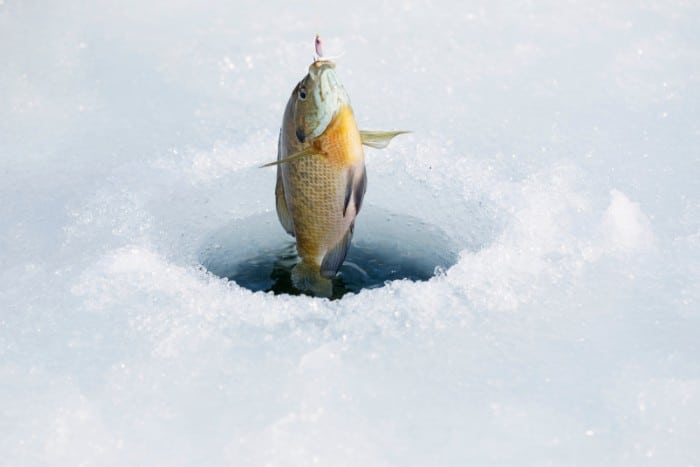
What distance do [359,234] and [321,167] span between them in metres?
0.86

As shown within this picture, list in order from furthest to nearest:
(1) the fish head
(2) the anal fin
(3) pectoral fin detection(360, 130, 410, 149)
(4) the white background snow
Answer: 1. (2) the anal fin
2. (3) pectoral fin detection(360, 130, 410, 149)
3. (1) the fish head
4. (4) the white background snow

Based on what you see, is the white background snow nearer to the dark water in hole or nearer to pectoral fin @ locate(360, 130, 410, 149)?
the dark water in hole

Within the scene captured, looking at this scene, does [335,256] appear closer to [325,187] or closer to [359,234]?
[325,187]

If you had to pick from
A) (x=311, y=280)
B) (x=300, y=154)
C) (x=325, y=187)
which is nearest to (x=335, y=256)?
(x=311, y=280)

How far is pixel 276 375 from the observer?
1.96 metres

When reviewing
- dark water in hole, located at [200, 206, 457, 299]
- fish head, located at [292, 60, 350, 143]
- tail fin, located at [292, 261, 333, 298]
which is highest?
fish head, located at [292, 60, 350, 143]

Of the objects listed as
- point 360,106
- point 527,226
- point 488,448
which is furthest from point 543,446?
point 360,106

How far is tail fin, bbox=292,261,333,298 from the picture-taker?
7.61 ft

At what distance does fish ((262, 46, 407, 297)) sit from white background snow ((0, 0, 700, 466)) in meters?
0.18

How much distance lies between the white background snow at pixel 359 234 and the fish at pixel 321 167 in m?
0.18

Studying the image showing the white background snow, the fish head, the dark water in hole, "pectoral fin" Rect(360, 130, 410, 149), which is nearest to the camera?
the white background snow

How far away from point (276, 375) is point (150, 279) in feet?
1.52

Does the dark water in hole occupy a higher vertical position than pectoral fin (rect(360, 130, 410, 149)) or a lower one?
lower

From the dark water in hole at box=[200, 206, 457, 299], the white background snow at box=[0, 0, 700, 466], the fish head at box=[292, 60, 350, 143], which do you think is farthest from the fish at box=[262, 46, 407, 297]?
the dark water in hole at box=[200, 206, 457, 299]
